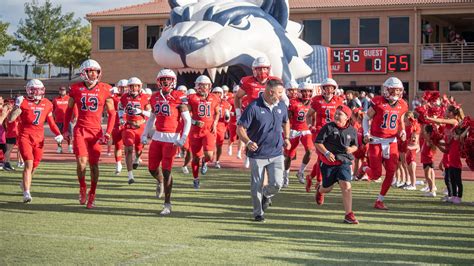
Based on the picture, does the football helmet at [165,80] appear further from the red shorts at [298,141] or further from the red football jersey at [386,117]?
the red shorts at [298,141]

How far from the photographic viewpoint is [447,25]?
1694 inches

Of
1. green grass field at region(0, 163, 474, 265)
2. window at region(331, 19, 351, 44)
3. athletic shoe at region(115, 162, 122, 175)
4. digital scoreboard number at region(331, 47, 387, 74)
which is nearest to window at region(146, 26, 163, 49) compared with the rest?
window at region(331, 19, 351, 44)

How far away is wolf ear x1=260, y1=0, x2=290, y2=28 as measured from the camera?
24.0 meters

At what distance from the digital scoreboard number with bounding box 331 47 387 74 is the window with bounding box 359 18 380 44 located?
1.55 ft

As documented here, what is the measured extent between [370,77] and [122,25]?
46.9 ft

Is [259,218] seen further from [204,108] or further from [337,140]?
[204,108]

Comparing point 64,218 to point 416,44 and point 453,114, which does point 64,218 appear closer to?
point 453,114

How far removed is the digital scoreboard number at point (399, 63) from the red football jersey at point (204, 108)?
81.0ft

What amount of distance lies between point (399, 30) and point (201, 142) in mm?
26099

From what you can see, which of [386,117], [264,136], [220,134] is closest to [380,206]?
[386,117]

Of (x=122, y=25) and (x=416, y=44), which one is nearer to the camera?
(x=416, y=44)

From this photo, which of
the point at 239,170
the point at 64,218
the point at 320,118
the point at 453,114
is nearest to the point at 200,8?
the point at 239,170

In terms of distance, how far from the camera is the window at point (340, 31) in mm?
39344

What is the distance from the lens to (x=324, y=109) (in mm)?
13125
